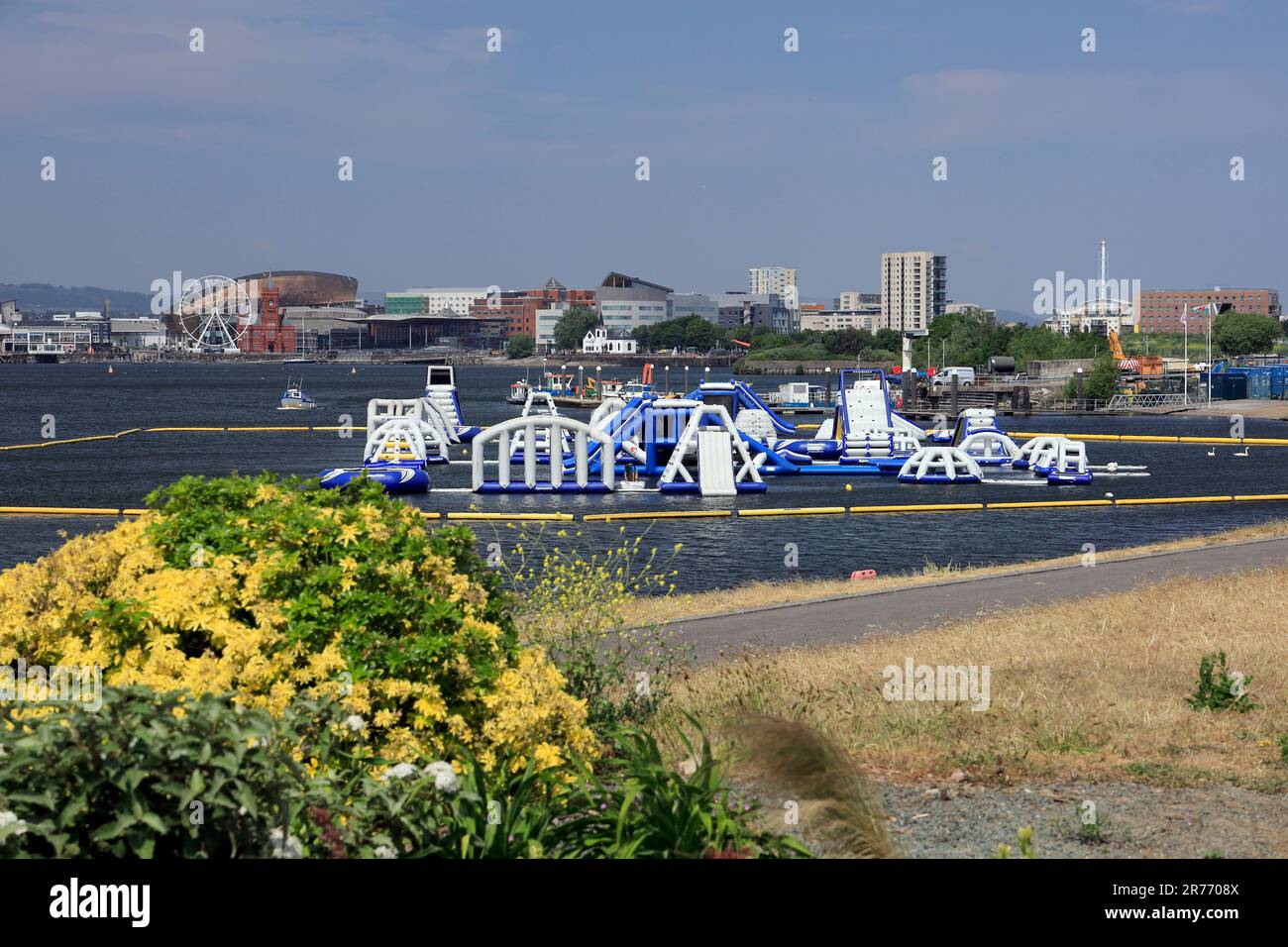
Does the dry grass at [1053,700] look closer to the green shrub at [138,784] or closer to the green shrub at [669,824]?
the green shrub at [669,824]

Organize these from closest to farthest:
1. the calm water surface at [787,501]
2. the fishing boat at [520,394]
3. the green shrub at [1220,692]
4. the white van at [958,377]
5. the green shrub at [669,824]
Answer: the green shrub at [669,824] < the green shrub at [1220,692] < the calm water surface at [787,501] < the white van at [958,377] < the fishing boat at [520,394]

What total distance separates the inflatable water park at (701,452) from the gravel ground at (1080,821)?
148 feet

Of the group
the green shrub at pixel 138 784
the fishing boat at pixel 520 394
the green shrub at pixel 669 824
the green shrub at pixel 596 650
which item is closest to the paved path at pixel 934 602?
the green shrub at pixel 596 650

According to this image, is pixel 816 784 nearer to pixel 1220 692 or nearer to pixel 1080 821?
pixel 1080 821

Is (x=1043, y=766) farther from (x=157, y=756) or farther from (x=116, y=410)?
(x=116, y=410)

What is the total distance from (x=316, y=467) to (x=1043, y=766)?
67.5m

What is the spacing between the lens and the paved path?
18.7 m

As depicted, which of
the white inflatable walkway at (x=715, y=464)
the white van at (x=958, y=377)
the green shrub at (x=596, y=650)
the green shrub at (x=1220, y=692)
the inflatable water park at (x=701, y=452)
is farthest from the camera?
the white van at (x=958, y=377)

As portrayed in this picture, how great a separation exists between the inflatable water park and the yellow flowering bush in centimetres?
4405

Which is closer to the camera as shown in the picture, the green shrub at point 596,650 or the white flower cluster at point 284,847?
the white flower cluster at point 284,847

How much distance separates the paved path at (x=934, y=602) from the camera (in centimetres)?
1869

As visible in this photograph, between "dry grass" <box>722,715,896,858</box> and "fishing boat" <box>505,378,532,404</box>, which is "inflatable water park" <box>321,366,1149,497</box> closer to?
"dry grass" <box>722,715,896,858</box>

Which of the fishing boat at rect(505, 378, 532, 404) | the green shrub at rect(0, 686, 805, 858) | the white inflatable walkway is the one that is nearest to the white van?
the fishing boat at rect(505, 378, 532, 404)
